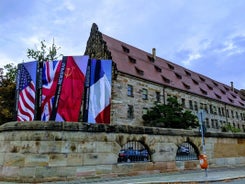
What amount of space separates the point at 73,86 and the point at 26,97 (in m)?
3.24

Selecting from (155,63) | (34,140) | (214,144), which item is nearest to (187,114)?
(155,63)

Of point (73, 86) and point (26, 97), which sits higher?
point (73, 86)

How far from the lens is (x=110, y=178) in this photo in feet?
30.6

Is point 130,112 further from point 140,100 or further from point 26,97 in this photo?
point 26,97

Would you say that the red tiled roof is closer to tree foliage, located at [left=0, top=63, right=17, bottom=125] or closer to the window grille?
the window grille

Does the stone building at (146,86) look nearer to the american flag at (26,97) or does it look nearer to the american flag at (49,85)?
the american flag at (26,97)

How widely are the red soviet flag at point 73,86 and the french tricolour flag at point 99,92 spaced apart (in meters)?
0.59

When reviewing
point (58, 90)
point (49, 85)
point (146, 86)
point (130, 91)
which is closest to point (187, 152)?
point (58, 90)

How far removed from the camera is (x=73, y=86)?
1360 cm

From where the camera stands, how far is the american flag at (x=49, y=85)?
45.0ft

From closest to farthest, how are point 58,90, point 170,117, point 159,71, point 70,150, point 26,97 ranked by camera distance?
1. point 70,150
2. point 58,90
3. point 26,97
4. point 170,117
5. point 159,71

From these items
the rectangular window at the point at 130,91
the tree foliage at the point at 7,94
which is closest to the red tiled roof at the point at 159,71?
the rectangular window at the point at 130,91

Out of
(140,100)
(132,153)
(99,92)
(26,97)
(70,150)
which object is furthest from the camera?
(140,100)

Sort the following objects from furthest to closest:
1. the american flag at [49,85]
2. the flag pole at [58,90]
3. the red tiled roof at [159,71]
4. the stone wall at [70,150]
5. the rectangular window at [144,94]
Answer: the red tiled roof at [159,71] < the rectangular window at [144,94] < the american flag at [49,85] < the flag pole at [58,90] < the stone wall at [70,150]
